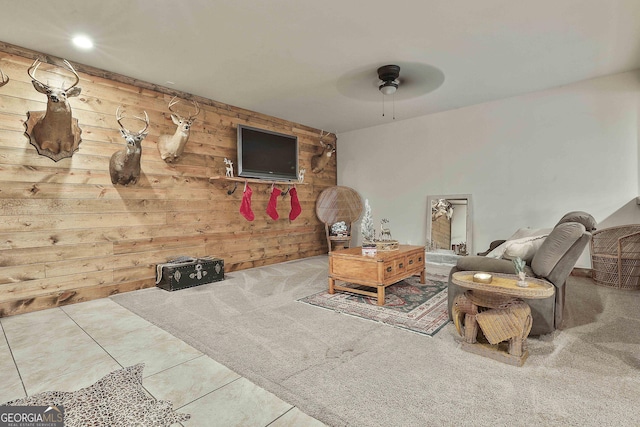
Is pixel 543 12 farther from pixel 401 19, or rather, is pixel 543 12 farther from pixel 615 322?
pixel 615 322

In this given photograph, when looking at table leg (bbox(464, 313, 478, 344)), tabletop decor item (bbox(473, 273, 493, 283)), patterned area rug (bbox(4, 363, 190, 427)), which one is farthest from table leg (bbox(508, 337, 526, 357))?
patterned area rug (bbox(4, 363, 190, 427))

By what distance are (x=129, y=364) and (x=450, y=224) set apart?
4.65 meters

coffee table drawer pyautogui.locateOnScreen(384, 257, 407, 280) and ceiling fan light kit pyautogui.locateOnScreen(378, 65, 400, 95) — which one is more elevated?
ceiling fan light kit pyautogui.locateOnScreen(378, 65, 400, 95)

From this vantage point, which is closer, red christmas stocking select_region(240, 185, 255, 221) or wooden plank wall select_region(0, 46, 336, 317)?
wooden plank wall select_region(0, 46, 336, 317)

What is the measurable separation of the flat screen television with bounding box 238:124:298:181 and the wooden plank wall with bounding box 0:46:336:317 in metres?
0.23

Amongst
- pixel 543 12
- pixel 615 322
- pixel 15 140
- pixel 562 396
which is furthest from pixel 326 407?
pixel 15 140

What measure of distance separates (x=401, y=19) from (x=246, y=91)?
2299mm

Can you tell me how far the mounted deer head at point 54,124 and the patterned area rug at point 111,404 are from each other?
8.05 ft

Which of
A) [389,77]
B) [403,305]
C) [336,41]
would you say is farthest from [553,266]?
[336,41]

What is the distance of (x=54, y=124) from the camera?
9.74 feet

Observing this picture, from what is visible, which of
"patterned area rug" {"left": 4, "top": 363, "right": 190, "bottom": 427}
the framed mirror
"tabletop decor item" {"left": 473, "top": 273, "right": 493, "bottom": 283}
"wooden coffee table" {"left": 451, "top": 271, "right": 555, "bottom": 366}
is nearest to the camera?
"patterned area rug" {"left": 4, "top": 363, "right": 190, "bottom": 427}

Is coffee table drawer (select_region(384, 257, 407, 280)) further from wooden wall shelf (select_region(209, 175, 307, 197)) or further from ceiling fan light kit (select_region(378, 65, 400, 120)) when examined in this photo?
wooden wall shelf (select_region(209, 175, 307, 197))

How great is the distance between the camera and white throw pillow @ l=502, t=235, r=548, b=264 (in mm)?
2537

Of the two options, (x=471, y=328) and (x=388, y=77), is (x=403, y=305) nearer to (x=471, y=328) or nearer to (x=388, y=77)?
(x=471, y=328)
